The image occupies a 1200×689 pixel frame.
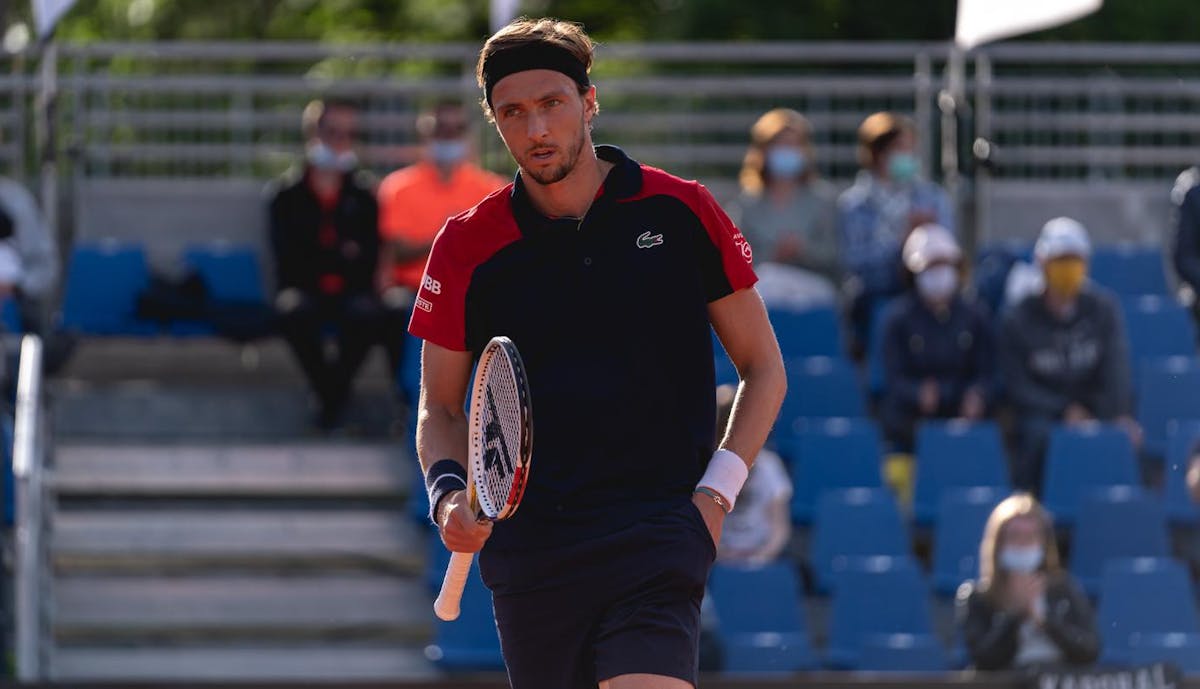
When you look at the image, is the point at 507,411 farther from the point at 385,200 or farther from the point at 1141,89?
the point at 1141,89

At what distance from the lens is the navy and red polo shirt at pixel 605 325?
5094 millimetres

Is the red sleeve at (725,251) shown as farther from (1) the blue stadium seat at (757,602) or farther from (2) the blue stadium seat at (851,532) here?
(2) the blue stadium seat at (851,532)

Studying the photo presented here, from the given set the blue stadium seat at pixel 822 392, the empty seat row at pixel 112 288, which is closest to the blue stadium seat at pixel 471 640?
the blue stadium seat at pixel 822 392

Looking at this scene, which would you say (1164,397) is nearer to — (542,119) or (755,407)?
(755,407)

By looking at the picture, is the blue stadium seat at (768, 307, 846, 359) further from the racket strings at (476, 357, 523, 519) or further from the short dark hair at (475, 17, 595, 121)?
the racket strings at (476, 357, 523, 519)

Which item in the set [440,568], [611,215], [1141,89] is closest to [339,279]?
[440,568]

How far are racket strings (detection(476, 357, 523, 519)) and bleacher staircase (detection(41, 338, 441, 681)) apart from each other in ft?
18.1

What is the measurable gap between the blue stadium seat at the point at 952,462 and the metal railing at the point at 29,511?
4217mm

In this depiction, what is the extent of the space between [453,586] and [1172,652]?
5.94 meters

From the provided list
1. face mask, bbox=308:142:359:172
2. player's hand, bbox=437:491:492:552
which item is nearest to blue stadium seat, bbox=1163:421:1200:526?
face mask, bbox=308:142:359:172

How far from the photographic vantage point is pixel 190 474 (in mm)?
11461

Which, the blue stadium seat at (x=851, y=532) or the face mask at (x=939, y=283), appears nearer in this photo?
the blue stadium seat at (x=851, y=532)

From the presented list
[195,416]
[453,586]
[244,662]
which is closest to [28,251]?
[195,416]

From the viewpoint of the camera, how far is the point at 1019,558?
10.0 meters
